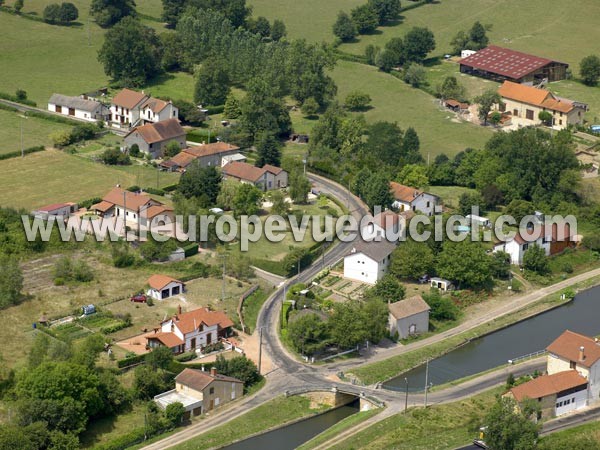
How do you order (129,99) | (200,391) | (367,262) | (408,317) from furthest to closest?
(129,99) < (367,262) < (408,317) < (200,391)

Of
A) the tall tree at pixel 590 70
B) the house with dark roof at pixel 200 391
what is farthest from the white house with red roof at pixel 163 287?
the tall tree at pixel 590 70

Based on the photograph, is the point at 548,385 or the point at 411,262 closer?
the point at 548,385

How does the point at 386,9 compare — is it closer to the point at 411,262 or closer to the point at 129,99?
the point at 129,99

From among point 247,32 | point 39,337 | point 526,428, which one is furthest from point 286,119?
point 526,428

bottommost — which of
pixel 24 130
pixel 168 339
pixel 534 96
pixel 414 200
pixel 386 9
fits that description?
pixel 168 339

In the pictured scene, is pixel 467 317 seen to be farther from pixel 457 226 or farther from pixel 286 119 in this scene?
→ pixel 286 119

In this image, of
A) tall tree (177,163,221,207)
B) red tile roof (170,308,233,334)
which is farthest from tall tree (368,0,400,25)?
red tile roof (170,308,233,334)

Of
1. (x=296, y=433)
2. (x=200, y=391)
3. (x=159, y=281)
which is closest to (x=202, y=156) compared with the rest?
(x=159, y=281)

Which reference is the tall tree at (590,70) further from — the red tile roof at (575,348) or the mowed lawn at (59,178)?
the red tile roof at (575,348)
